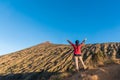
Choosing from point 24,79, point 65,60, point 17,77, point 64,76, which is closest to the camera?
point 64,76

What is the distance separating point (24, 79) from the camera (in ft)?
117

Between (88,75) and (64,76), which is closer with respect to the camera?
(88,75)

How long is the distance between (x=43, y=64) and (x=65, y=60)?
13.9 ft

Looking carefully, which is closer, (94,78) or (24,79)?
(94,78)

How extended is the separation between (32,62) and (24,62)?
8.84 ft

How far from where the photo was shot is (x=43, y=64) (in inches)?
1786

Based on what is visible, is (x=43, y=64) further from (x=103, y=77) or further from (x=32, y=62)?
(x=103, y=77)

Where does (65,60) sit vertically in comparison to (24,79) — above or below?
above

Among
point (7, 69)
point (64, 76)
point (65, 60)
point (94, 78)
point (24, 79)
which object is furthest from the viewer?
point (7, 69)

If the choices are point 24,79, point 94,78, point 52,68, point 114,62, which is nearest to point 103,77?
point 94,78

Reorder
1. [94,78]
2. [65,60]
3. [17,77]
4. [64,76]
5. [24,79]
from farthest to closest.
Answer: [65,60], [17,77], [24,79], [64,76], [94,78]

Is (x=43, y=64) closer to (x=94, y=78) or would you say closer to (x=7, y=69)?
(x=7, y=69)

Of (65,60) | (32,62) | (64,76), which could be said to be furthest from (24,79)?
(64,76)

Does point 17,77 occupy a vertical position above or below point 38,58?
below
